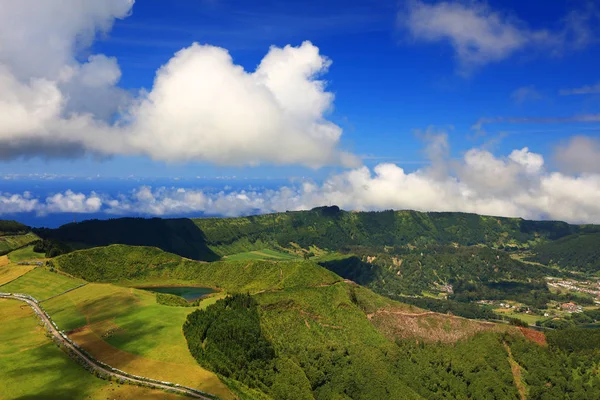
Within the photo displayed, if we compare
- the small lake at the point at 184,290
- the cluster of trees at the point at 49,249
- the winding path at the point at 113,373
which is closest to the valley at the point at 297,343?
the winding path at the point at 113,373

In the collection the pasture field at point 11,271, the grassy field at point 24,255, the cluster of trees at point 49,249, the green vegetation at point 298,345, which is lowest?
the green vegetation at point 298,345

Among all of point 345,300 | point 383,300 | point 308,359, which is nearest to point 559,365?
point 383,300

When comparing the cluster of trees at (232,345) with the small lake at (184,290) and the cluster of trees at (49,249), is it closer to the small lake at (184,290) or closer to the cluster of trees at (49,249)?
the small lake at (184,290)

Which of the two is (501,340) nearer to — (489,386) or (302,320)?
(489,386)

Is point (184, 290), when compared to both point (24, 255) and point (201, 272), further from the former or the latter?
point (24, 255)

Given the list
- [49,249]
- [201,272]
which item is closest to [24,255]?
[49,249]

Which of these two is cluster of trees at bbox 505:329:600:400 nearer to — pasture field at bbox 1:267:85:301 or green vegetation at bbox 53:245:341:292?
green vegetation at bbox 53:245:341:292
